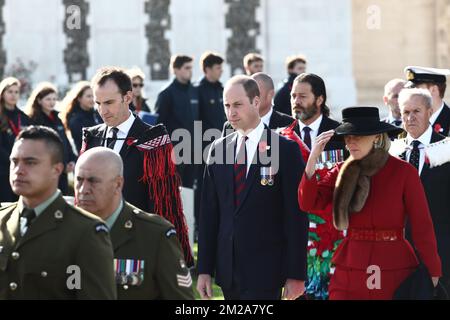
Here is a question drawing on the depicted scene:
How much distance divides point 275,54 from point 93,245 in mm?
18892

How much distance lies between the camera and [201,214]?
26.5 ft

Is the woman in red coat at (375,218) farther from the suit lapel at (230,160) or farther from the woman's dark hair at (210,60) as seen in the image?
the woman's dark hair at (210,60)

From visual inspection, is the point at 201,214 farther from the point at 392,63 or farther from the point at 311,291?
the point at 392,63

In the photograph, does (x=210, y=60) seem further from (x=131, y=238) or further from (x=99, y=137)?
(x=131, y=238)

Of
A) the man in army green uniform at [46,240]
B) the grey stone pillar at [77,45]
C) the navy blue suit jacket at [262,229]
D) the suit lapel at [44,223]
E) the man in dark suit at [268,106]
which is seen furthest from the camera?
the grey stone pillar at [77,45]

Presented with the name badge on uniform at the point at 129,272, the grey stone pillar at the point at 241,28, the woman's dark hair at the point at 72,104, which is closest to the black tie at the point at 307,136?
the name badge on uniform at the point at 129,272

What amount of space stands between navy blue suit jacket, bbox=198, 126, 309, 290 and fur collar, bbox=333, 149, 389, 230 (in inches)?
15.4

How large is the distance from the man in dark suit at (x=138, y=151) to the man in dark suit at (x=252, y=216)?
298 mm

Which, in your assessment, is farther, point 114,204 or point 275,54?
point 275,54

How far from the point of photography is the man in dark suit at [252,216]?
7.89m

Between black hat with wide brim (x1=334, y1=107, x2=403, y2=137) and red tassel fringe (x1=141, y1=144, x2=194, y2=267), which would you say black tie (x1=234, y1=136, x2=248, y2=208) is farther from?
black hat with wide brim (x1=334, y1=107, x2=403, y2=137)

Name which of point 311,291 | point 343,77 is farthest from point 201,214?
point 343,77

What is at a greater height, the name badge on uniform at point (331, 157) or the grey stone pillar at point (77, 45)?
the grey stone pillar at point (77, 45)

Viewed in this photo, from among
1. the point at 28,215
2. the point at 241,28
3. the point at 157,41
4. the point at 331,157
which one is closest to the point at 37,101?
the point at 331,157
